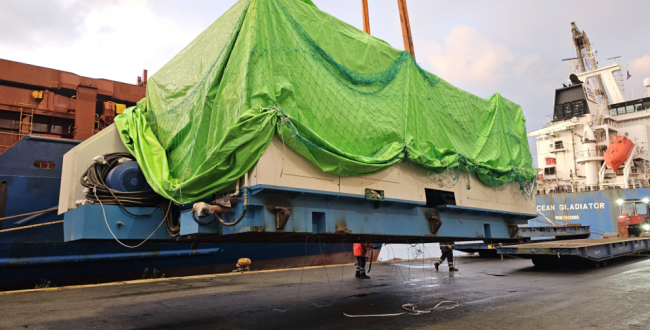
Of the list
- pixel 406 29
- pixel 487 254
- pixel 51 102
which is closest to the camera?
pixel 406 29

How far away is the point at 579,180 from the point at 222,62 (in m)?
31.8

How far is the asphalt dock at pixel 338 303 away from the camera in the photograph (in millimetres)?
5117

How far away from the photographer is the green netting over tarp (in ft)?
13.0

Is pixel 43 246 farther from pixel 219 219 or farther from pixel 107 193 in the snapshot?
pixel 219 219

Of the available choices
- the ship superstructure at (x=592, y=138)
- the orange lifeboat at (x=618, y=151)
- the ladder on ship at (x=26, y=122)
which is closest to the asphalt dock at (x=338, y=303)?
the ladder on ship at (x=26, y=122)

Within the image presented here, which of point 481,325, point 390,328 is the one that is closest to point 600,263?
point 481,325

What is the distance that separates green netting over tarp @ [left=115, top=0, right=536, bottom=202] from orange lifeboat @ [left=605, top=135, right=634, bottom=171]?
83.1ft

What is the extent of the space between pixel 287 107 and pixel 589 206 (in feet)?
96.4

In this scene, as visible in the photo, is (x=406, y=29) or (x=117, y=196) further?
(x=406, y=29)

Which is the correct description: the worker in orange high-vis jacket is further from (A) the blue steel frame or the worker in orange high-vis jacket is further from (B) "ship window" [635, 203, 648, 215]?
(B) "ship window" [635, 203, 648, 215]

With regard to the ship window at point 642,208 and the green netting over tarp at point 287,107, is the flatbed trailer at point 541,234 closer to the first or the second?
the ship window at point 642,208

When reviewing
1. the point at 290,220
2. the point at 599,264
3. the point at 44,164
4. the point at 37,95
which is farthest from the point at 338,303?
the point at 37,95

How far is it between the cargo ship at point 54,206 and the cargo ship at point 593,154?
20.6m

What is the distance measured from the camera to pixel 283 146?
3.99 meters
